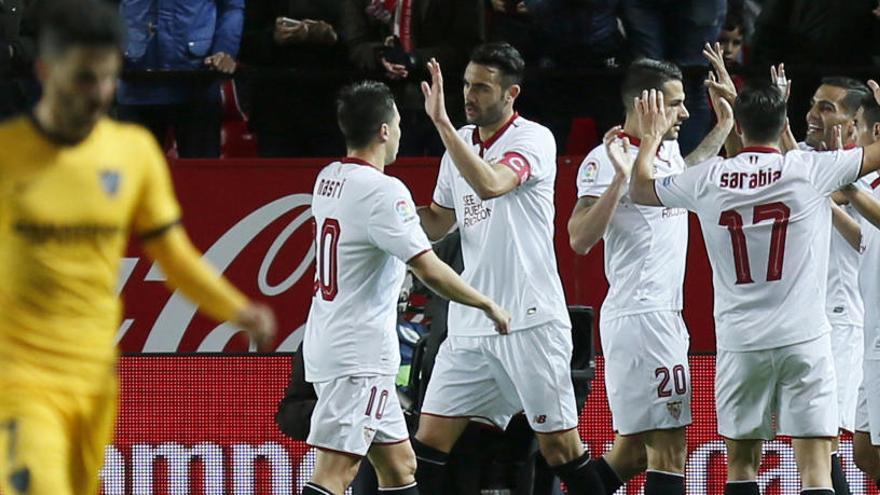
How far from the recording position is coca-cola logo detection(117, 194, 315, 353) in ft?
36.1

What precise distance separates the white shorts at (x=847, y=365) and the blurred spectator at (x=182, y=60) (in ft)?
13.3

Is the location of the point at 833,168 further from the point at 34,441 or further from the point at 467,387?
the point at 34,441

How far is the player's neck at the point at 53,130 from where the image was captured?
5.70m

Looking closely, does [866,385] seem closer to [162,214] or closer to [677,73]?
[677,73]

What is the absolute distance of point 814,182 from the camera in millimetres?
8398

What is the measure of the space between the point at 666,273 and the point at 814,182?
1.02 meters

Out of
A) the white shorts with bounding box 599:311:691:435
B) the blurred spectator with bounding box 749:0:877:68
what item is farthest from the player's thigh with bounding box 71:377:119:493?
the blurred spectator with bounding box 749:0:877:68

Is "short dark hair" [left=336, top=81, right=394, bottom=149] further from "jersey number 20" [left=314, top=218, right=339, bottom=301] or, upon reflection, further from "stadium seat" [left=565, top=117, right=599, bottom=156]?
"stadium seat" [left=565, top=117, right=599, bottom=156]

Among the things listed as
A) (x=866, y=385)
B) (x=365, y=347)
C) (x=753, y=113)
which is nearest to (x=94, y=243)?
(x=365, y=347)

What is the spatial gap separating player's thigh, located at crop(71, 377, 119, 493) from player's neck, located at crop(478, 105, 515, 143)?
3.60 metres

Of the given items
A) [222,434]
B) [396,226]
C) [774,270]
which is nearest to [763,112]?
[774,270]

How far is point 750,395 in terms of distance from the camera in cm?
849

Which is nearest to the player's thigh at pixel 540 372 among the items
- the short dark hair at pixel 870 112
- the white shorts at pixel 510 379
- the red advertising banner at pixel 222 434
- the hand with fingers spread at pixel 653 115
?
the white shorts at pixel 510 379

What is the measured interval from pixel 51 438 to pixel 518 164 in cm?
367
